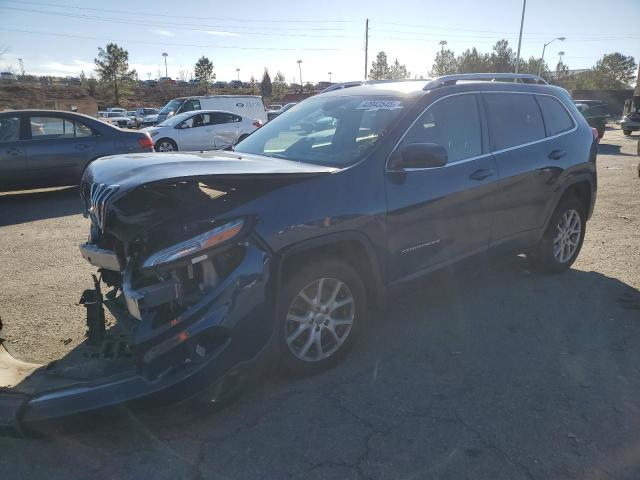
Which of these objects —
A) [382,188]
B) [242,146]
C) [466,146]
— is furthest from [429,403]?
[242,146]

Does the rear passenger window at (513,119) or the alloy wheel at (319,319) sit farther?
the rear passenger window at (513,119)

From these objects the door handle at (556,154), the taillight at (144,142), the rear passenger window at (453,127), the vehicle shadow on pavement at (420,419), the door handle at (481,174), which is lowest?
the vehicle shadow on pavement at (420,419)

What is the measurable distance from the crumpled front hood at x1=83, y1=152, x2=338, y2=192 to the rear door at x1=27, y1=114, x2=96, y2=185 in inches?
249

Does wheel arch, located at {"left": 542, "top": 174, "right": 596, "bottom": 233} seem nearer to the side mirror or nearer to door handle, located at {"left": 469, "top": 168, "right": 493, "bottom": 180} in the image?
door handle, located at {"left": 469, "top": 168, "right": 493, "bottom": 180}

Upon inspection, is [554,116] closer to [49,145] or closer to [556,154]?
[556,154]

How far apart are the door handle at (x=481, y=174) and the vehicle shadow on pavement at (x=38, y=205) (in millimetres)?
6637

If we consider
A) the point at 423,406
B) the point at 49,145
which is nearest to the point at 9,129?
the point at 49,145

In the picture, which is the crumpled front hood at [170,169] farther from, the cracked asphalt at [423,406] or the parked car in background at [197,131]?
the parked car in background at [197,131]

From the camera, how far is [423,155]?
3248 millimetres

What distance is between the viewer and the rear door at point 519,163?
424 cm

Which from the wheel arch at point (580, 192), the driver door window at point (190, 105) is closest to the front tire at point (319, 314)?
the wheel arch at point (580, 192)

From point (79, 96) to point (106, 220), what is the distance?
71.7m

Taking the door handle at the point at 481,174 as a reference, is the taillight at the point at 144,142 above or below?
below

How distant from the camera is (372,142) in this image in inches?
138
